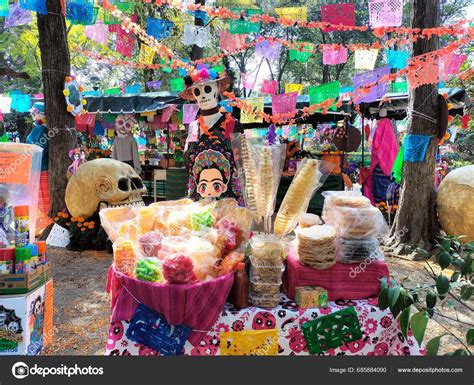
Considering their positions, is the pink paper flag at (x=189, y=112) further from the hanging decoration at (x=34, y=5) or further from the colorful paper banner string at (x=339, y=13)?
the hanging decoration at (x=34, y=5)

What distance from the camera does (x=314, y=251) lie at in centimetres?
201

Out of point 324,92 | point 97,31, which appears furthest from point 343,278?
point 97,31

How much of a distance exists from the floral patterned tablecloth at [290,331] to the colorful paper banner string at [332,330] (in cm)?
3

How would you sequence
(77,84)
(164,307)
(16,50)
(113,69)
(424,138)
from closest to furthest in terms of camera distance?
(164,307)
(424,138)
(77,84)
(16,50)
(113,69)

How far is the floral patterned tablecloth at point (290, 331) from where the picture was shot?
190 centimetres

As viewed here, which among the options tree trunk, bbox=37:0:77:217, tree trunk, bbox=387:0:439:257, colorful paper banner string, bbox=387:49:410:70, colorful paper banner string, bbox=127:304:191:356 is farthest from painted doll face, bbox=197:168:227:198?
colorful paper banner string, bbox=387:49:410:70

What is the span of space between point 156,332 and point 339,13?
689 centimetres

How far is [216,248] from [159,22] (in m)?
8.14

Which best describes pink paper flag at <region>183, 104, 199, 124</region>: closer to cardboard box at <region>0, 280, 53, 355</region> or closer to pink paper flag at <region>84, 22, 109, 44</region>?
pink paper flag at <region>84, 22, 109, 44</region>

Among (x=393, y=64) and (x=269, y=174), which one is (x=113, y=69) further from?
(x=269, y=174)

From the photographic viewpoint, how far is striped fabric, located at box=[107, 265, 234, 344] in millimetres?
1798

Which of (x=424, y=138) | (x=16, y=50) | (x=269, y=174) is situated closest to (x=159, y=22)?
(x=16, y=50)

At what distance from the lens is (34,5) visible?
533 centimetres

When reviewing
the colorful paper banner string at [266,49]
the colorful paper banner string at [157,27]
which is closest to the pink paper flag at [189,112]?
the colorful paper banner string at [157,27]
